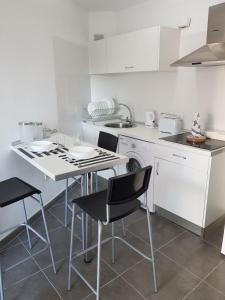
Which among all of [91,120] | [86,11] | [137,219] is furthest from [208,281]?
[86,11]

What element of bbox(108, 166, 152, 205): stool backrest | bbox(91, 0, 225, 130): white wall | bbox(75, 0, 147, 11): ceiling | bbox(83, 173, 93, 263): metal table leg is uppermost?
bbox(75, 0, 147, 11): ceiling

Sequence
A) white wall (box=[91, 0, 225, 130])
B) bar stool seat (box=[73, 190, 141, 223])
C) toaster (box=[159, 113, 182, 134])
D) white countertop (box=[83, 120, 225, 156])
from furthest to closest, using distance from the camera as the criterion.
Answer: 1. toaster (box=[159, 113, 182, 134])
2. white wall (box=[91, 0, 225, 130])
3. white countertop (box=[83, 120, 225, 156])
4. bar stool seat (box=[73, 190, 141, 223])

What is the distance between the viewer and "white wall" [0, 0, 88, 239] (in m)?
2.16

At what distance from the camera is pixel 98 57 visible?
127 inches

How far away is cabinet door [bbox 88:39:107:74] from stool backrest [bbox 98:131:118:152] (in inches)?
48.1

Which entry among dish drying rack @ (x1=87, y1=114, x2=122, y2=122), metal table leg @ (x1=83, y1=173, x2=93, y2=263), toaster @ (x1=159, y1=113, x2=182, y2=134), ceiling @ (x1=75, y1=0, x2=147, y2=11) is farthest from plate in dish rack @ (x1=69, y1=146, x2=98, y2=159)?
ceiling @ (x1=75, y1=0, x2=147, y2=11)

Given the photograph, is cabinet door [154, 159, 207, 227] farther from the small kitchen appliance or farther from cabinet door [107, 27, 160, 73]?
cabinet door [107, 27, 160, 73]

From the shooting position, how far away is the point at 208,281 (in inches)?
69.1

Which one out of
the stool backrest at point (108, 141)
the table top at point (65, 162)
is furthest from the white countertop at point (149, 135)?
the table top at point (65, 162)

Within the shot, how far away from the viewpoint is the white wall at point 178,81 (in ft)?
7.93

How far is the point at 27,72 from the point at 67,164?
1.25 metres

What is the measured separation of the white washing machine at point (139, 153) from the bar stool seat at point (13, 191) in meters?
1.18

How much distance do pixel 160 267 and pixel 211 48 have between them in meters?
1.85

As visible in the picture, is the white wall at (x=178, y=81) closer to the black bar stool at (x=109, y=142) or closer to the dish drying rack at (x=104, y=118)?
the dish drying rack at (x=104, y=118)
